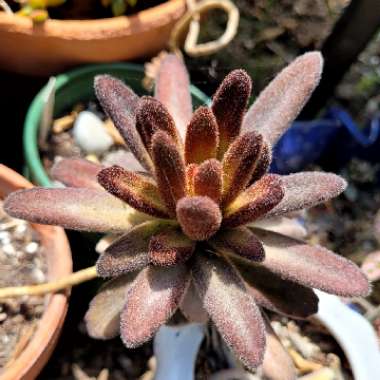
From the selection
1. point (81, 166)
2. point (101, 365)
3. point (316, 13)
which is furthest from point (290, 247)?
point (316, 13)

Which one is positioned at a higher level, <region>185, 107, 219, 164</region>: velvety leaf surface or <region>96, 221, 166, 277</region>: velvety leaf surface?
<region>185, 107, 219, 164</region>: velvety leaf surface

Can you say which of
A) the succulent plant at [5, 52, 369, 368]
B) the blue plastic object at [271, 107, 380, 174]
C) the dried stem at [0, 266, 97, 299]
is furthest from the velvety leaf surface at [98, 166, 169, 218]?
the blue plastic object at [271, 107, 380, 174]

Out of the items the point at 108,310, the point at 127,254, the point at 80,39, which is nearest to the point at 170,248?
the point at 127,254

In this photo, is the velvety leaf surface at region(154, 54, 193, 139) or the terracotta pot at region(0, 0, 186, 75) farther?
the terracotta pot at region(0, 0, 186, 75)

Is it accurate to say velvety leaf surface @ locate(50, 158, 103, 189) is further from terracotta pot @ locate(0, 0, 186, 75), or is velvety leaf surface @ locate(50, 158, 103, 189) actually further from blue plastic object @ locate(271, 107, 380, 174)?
blue plastic object @ locate(271, 107, 380, 174)

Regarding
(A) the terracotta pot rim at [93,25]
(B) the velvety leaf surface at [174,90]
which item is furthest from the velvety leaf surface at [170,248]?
(A) the terracotta pot rim at [93,25]

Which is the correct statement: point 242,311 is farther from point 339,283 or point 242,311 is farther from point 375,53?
point 375,53

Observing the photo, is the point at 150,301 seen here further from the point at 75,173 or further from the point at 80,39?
the point at 80,39

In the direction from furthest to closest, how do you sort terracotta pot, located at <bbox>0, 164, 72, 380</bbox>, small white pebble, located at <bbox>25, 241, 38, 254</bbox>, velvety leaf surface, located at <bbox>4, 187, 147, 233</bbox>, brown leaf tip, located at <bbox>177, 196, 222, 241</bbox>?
small white pebble, located at <bbox>25, 241, 38, 254</bbox> → terracotta pot, located at <bbox>0, 164, 72, 380</bbox> → velvety leaf surface, located at <bbox>4, 187, 147, 233</bbox> → brown leaf tip, located at <bbox>177, 196, 222, 241</bbox>
